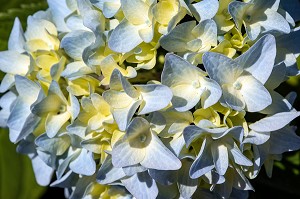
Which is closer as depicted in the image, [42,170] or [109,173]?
[109,173]

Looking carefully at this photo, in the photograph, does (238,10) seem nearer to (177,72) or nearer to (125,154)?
(177,72)

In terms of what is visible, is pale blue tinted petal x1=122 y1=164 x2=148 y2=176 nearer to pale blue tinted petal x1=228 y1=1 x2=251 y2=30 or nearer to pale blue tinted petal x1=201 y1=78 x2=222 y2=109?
pale blue tinted petal x1=201 y1=78 x2=222 y2=109

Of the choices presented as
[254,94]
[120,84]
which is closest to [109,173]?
[120,84]

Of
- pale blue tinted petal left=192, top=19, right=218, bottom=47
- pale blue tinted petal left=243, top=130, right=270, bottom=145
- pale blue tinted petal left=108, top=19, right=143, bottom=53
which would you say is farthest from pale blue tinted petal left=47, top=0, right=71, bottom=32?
pale blue tinted petal left=243, top=130, right=270, bottom=145

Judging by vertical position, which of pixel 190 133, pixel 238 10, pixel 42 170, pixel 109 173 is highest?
pixel 238 10

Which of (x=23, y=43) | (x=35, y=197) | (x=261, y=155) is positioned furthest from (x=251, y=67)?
(x=35, y=197)

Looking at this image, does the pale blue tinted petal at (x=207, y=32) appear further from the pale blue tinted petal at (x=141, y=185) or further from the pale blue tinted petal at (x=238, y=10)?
the pale blue tinted petal at (x=141, y=185)
